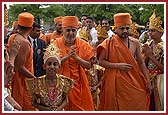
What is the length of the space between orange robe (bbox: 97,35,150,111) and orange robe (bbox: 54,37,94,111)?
0.21 m

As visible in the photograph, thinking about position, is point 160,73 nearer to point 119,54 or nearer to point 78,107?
point 119,54

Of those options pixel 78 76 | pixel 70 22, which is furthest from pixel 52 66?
pixel 70 22

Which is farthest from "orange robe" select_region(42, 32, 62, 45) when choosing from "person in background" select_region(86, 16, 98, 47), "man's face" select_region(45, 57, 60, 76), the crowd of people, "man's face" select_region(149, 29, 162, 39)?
"man's face" select_region(45, 57, 60, 76)

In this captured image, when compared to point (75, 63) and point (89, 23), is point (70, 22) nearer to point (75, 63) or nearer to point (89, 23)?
point (75, 63)

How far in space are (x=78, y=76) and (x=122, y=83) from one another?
0.55 metres

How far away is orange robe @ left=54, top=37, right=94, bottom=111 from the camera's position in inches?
194

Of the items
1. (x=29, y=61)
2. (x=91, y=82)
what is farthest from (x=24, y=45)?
(x=91, y=82)

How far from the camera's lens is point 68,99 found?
4.87 m

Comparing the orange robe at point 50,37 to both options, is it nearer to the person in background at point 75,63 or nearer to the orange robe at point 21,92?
the person in background at point 75,63

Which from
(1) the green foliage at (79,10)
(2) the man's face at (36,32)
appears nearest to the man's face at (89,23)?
(1) the green foliage at (79,10)

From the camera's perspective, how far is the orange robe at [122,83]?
5062 mm

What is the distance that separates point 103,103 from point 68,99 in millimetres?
562

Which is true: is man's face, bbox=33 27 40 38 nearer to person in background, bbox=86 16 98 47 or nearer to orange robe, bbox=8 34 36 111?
person in background, bbox=86 16 98 47

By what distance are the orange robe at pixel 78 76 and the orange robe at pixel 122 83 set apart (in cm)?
21
